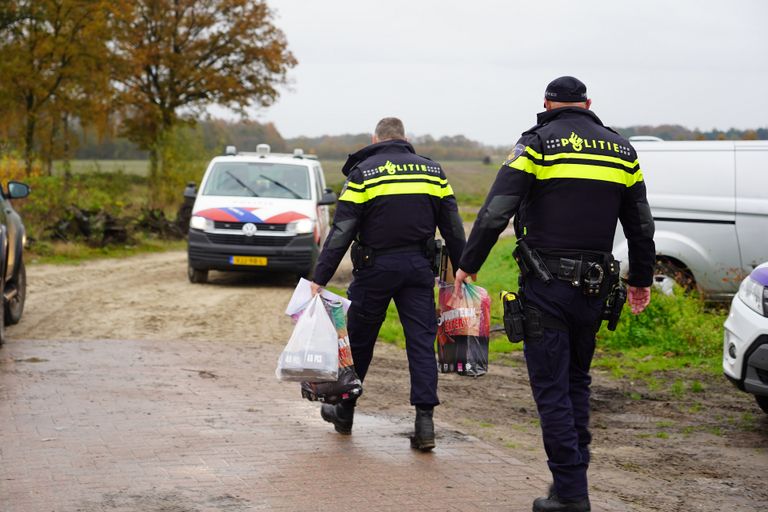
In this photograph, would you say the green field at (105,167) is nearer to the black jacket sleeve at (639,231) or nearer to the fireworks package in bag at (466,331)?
the fireworks package in bag at (466,331)

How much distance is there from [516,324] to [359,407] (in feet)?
9.72

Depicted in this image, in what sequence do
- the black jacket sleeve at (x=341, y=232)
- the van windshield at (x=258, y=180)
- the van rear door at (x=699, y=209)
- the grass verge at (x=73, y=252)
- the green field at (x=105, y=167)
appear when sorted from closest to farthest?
1. the black jacket sleeve at (x=341, y=232)
2. the van rear door at (x=699, y=209)
3. the van windshield at (x=258, y=180)
4. the grass verge at (x=73, y=252)
5. the green field at (x=105, y=167)

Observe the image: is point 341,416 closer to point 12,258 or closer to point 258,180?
point 12,258

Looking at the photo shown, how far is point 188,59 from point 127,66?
2626mm

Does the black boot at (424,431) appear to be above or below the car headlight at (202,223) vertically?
below

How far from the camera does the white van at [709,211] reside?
11.8 m

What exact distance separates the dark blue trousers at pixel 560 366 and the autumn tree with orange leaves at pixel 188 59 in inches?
1517

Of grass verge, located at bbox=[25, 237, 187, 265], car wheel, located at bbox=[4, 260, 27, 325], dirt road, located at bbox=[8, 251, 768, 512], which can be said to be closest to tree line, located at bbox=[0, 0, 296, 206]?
grass verge, located at bbox=[25, 237, 187, 265]

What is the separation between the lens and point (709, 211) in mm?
11930

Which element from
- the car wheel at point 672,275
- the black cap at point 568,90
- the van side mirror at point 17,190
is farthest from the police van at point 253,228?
the black cap at point 568,90

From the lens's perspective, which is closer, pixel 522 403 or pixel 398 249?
pixel 398 249

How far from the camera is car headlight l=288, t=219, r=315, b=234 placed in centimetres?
1571

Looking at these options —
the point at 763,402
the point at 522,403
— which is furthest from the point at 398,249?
the point at 763,402

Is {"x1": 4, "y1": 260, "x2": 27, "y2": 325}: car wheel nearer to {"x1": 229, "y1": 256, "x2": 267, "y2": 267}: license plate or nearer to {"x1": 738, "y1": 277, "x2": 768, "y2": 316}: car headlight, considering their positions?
{"x1": 229, "y1": 256, "x2": 267, "y2": 267}: license plate
